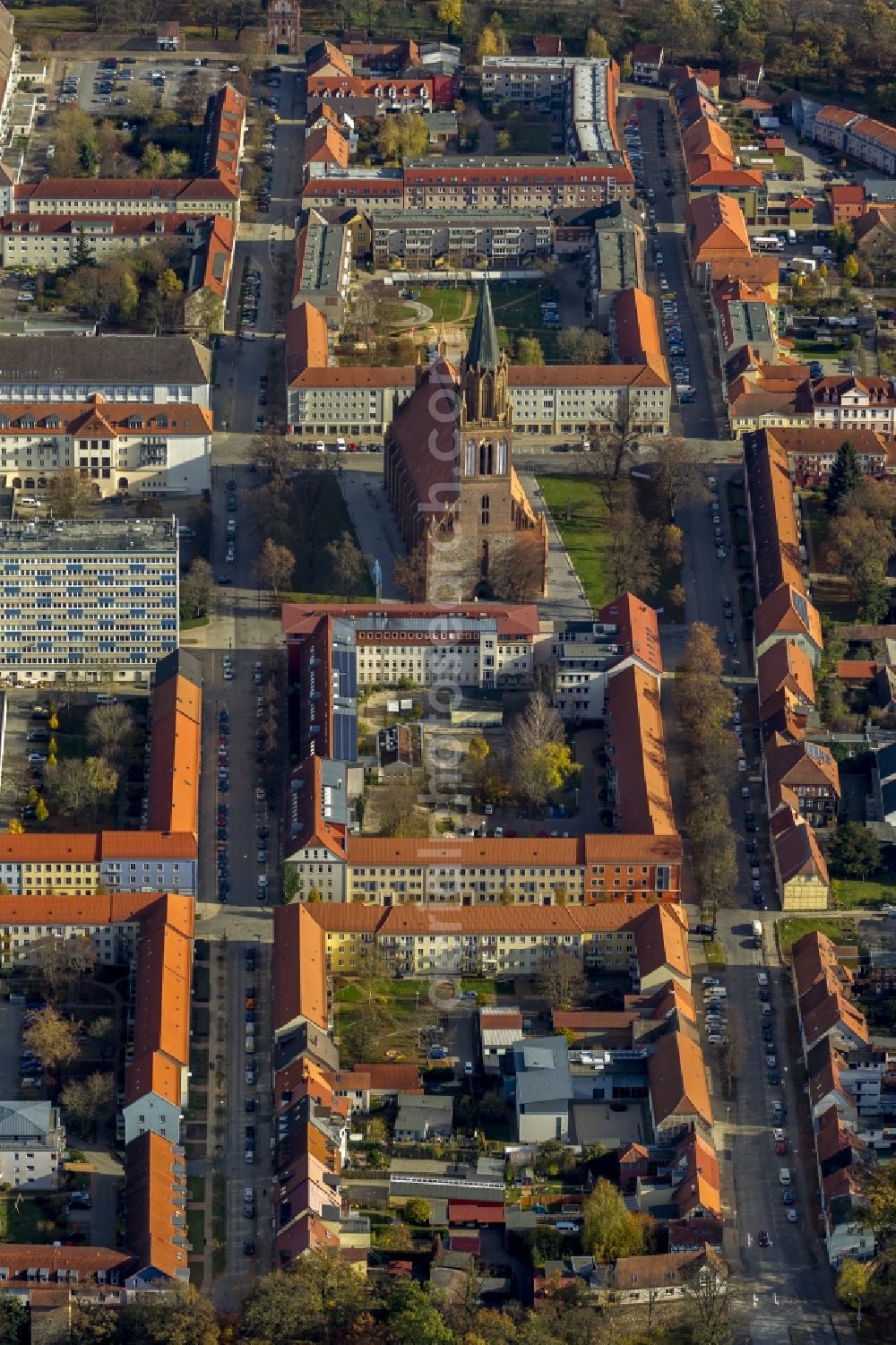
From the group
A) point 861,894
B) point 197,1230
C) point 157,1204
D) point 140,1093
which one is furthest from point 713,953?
point 157,1204

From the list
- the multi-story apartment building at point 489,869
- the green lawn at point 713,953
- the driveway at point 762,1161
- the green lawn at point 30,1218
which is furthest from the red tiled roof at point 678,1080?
the green lawn at point 30,1218

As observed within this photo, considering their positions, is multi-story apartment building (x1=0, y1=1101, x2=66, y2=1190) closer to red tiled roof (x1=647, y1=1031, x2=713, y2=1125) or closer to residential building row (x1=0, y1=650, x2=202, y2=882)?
residential building row (x1=0, y1=650, x2=202, y2=882)

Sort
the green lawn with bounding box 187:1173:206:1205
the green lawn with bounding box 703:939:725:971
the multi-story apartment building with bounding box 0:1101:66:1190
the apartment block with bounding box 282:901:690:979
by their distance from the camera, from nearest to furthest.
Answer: the green lawn with bounding box 187:1173:206:1205
the multi-story apartment building with bounding box 0:1101:66:1190
the apartment block with bounding box 282:901:690:979
the green lawn with bounding box 703:939:725:971

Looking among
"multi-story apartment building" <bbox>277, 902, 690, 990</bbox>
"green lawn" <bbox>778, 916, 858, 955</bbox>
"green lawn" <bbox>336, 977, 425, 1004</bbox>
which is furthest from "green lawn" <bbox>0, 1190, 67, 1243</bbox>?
"green lawn" <bbox>778, 916, 858, 955</bbox>

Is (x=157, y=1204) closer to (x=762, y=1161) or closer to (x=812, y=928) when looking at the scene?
(x=762, y=1161)

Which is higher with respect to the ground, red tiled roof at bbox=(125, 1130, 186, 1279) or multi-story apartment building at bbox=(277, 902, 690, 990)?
multi-story apartment building at bbox=(277, 902, 690, 990)
